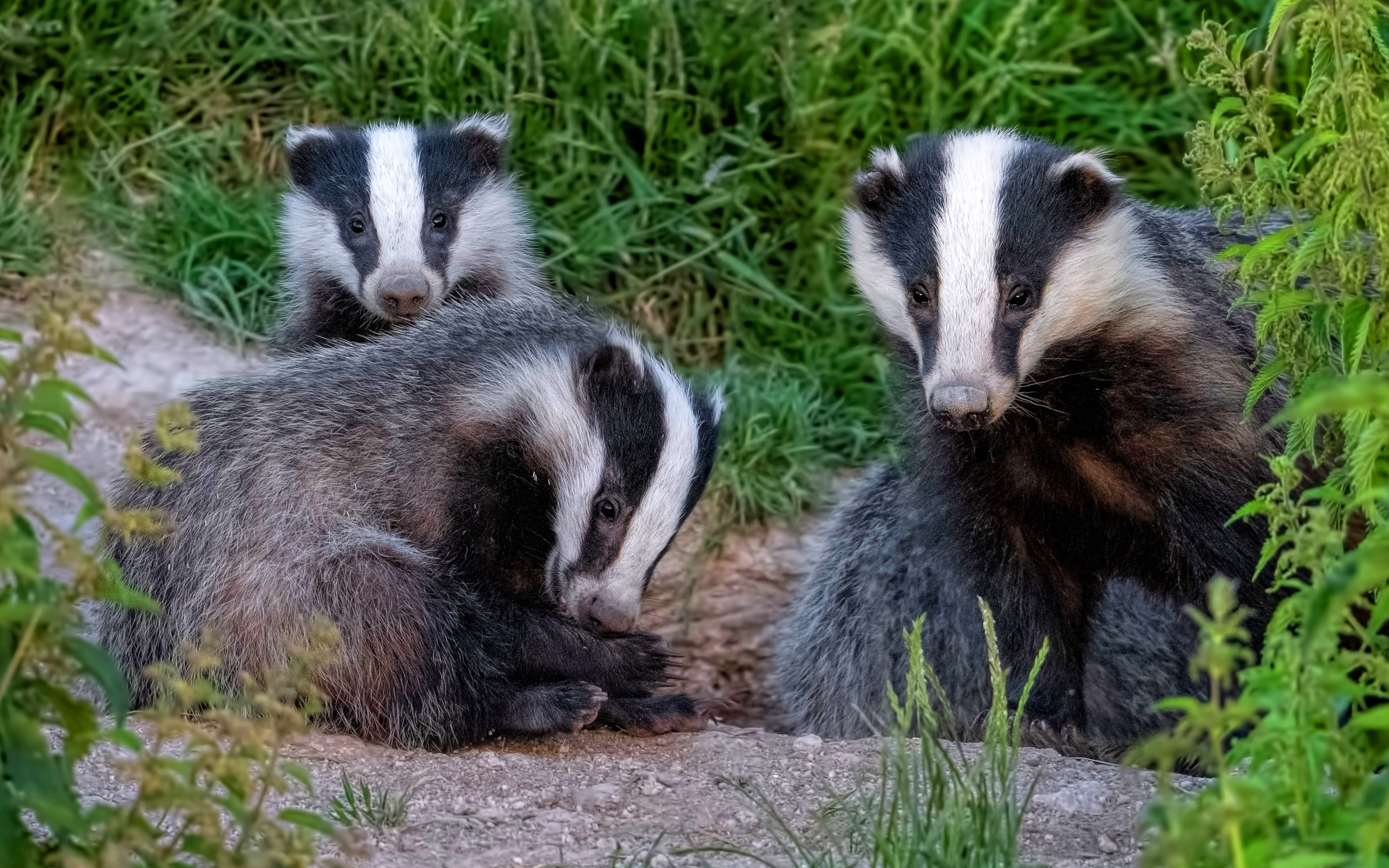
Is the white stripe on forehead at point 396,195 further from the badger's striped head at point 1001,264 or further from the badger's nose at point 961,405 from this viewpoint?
the badger's nose at point 961,405

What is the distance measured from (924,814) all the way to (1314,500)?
46.5 inches

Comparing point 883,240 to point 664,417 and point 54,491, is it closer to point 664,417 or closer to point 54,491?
point 664,417

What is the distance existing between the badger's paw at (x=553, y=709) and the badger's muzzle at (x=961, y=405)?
0.96 m

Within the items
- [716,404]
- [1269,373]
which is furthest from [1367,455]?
[716,404]

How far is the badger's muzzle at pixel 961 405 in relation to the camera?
365 cm

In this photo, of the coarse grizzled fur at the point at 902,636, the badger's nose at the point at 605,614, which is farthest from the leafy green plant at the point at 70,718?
the coarse grizzled fur at the point at 902,636

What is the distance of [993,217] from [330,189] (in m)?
2.12

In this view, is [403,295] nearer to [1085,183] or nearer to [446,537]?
[446,537]

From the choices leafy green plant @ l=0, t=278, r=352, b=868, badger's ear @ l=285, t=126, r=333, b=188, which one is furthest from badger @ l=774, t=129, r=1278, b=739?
leafy green plant @ l=0, t=278, r=352, b=868

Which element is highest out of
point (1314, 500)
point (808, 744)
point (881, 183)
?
point (881, 183)

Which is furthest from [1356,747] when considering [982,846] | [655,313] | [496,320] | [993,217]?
[655,313]

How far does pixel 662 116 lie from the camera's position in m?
6.37

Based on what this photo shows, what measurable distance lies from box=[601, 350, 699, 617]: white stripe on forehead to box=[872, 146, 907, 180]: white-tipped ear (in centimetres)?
74

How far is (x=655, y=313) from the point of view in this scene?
642cm
